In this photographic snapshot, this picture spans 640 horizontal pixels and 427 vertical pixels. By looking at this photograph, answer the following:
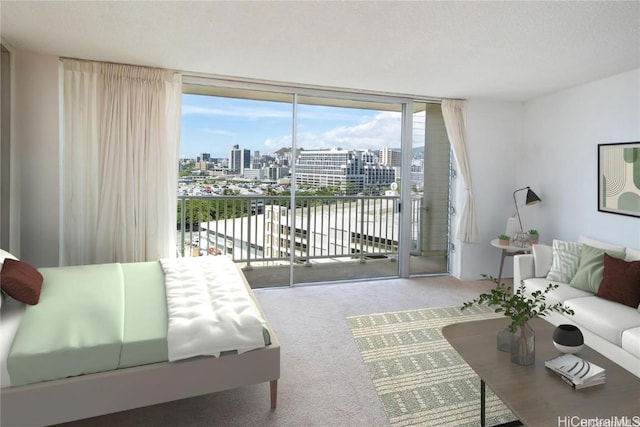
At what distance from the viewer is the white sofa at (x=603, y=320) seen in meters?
2.37

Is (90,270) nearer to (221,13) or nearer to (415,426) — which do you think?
(221,13)

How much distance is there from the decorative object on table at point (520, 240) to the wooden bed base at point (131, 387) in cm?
333

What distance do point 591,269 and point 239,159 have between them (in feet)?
12.1

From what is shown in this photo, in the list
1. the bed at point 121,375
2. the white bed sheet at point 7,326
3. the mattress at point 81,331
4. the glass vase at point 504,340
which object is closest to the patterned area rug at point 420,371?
the glass vase at point 504,340

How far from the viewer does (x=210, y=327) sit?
192 cm

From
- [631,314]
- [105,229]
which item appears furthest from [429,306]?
[105,229]

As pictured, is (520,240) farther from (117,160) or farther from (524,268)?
(117,160)

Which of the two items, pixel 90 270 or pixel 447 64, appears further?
pixel 447 64

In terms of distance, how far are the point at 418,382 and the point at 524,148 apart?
366 centimetres

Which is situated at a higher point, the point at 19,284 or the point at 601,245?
the point at 601,245

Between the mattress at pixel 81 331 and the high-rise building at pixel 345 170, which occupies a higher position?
the high-rise building at pixel 345 170

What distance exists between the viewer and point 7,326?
1.86 m

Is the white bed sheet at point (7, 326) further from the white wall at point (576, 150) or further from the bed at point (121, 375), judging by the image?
the white wall at point (576, 150)

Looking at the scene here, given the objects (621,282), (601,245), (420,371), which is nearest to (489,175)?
(601,245)
